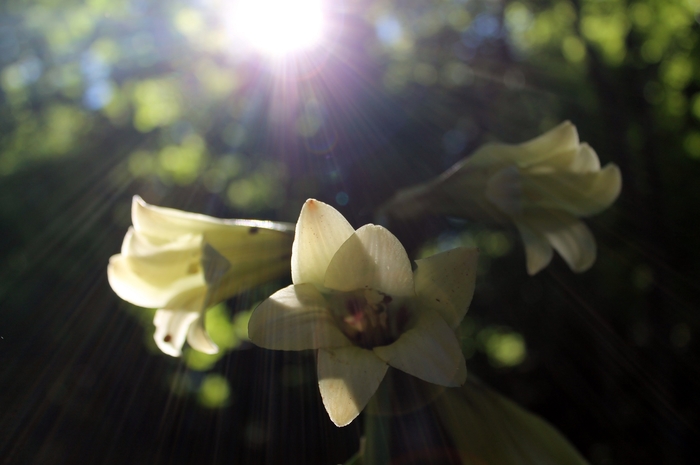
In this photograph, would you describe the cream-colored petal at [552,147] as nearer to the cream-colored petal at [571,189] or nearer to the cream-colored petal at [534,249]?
the cream-colored petal at [571,189]

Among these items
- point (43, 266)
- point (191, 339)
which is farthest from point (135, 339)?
point (191, 339)

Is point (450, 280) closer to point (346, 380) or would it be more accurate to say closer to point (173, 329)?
point (346, 380)

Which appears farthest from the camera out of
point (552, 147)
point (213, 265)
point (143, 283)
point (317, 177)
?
point (317, 177)

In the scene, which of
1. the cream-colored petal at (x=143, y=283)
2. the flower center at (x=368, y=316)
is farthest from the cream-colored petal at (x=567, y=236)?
the cream-colored petal at (x=143, y=283)

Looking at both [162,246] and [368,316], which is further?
[162,246]

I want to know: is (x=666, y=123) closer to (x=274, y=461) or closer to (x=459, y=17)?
(x=459, y=17)

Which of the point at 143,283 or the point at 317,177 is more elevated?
the point at 143,283

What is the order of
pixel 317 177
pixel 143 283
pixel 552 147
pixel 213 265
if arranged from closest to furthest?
pixel 213 265 < pixel 143 283 < pixel 552 147 < pixel 317 177

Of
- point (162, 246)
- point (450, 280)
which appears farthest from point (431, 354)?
point (162, 246)
